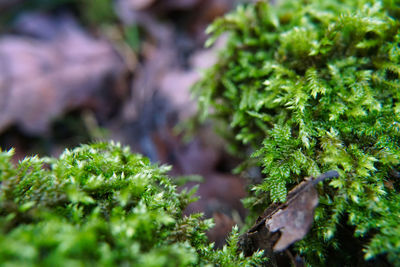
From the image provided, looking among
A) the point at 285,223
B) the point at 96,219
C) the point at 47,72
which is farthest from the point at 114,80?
the point at 285,223

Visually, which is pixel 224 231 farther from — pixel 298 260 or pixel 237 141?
pixel 237 141

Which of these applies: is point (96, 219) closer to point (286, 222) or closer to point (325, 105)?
point (286, 222)

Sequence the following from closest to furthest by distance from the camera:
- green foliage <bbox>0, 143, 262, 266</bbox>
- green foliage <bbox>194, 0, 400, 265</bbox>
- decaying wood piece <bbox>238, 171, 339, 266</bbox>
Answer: green foliage <bbox>0, 143, 262, 266</bbox>
decaying wood piece <bbox>238, 171, 339, 266</bbox>
green foliage <bbox>194, 0, 400, 265</bbox>

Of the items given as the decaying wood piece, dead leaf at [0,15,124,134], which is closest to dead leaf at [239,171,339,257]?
the decaying wood piece

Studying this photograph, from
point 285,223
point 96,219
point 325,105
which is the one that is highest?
point 96,219

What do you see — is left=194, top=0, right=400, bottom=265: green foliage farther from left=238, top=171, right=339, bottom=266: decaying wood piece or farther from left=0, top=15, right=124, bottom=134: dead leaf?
left=0, top=15, right=124, bottom=134: dead leaf

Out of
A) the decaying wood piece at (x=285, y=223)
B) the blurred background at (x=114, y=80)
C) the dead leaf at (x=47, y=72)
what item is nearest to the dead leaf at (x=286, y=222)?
the decaying wood piece at (x=285, y=223)

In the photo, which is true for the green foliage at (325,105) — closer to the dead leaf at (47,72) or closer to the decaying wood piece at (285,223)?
the decaying wood piece at (285,223)
